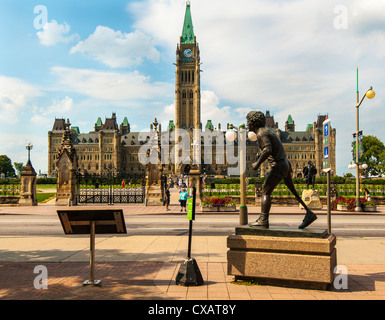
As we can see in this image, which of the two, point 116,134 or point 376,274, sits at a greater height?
point 116,134

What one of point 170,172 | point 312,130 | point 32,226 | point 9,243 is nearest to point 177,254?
point 9,243

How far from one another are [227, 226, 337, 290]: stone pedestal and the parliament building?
125087 millimetres

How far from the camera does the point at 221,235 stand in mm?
13539

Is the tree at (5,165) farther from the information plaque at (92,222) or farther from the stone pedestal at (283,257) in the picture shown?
the stone pedestal at (283,257)

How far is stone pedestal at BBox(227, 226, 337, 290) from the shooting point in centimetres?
627

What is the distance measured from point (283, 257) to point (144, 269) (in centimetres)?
327

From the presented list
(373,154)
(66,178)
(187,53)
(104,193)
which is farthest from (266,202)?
(187,53)

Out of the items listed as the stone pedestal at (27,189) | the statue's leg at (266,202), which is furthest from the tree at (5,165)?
the statue's leg at (266,202)

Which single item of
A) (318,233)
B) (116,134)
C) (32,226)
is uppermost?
(116,134)

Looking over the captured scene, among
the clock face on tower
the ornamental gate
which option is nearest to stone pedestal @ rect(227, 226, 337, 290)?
the ornamental gate

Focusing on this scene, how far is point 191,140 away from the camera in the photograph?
13612 cm

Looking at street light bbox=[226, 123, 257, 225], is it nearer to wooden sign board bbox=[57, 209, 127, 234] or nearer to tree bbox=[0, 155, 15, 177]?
wooden sign board bbox=[57, 209, 127, 234]
